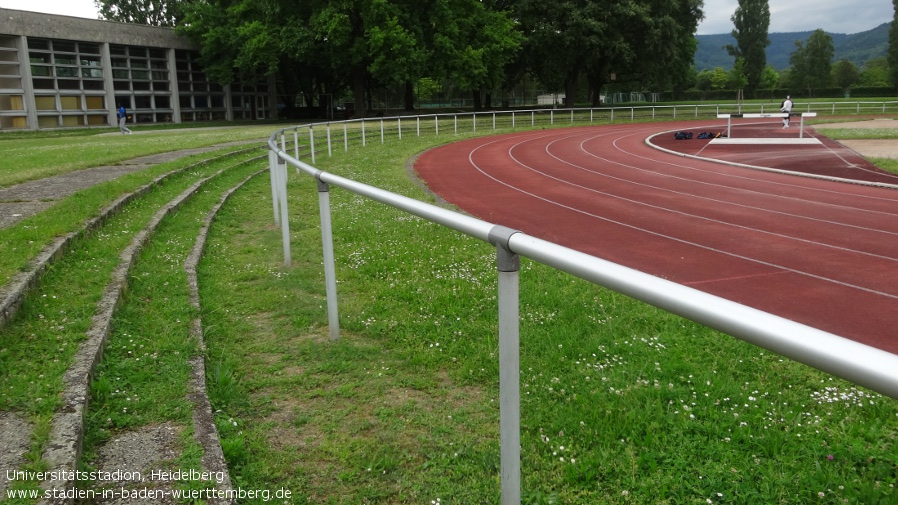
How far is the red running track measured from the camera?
6258mm

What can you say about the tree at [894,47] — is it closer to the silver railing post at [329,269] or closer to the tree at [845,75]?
the tree at [845,75]

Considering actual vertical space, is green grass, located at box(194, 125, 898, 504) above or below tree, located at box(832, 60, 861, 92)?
below

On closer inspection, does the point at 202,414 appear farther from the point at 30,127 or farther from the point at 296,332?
the point at 30,127

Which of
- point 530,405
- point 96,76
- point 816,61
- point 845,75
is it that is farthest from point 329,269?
point 845,75

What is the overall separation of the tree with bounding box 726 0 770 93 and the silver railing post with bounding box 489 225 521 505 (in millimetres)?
107630

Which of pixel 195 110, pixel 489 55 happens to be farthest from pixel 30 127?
pixel 489 55

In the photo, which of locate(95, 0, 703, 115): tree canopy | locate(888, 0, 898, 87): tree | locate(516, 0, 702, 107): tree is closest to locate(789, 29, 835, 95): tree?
locate(888, 0, 898, 87): tree

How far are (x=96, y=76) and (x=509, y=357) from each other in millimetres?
47218

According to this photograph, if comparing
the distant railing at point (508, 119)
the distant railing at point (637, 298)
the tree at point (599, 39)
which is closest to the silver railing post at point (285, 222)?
the distant railing at point (637, 298)

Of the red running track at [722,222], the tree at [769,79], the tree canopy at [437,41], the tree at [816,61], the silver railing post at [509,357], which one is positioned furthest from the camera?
the tree at [816,61]

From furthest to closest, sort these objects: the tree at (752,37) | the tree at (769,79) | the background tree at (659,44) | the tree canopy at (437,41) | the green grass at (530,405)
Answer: the tree at (769,79) < the tree at (752,37) < the background tree at (659,44) < the tree canopy at (437,41) < the green grass at (530,405)

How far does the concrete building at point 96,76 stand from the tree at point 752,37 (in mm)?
76146

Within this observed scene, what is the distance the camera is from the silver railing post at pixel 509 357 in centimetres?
223

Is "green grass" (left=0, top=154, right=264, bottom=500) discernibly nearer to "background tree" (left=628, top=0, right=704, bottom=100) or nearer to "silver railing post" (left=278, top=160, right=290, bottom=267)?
"silver railing post" (left=278, top=160, right=290, bottom=267)
